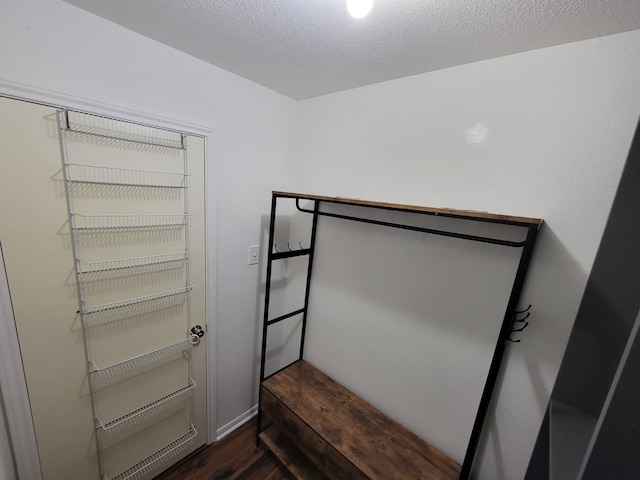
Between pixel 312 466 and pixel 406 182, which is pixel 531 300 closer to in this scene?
pixel 406 182

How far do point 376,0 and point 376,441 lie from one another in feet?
6.60

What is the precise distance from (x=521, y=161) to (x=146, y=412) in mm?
2401

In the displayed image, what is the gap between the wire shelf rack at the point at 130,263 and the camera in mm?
1227

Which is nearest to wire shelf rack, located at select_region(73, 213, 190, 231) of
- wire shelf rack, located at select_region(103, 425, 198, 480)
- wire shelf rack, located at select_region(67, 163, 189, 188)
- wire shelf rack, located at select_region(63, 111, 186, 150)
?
wire shelf rack, located at select_region(67, 163, 189, 188)

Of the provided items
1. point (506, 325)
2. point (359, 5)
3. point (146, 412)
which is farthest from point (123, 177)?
point (506, 325)

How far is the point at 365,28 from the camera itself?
40.0 inches

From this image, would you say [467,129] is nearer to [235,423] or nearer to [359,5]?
[359,5]

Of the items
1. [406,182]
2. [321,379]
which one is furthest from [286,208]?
[321,379]

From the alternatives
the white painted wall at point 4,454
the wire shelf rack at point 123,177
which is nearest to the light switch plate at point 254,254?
the wire shelf rack at point 123,177

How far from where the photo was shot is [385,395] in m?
1.60

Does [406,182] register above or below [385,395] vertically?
above

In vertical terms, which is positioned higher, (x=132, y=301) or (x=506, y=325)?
(x=506, y=325)

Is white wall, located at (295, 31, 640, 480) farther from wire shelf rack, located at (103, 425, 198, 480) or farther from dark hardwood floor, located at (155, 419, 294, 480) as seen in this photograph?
wire shelf rack, located at (103, 425, 198, 480)

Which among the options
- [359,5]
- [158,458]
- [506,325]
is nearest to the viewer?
[359,5]
